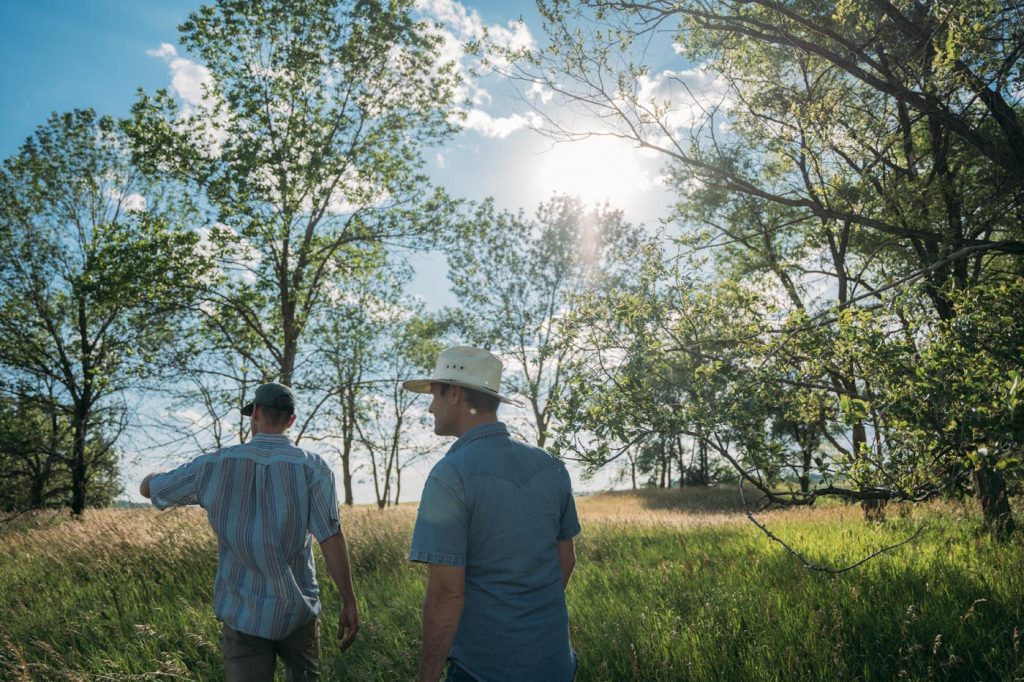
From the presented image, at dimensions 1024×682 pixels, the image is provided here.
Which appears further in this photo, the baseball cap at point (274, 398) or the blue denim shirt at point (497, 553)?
the baseball cap at point (274, 398)

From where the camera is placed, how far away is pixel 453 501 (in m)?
2.62

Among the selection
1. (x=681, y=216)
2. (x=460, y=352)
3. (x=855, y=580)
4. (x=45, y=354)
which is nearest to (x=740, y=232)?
(x=681, y=216)

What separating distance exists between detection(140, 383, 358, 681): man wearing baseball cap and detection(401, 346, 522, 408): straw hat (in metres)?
1.59

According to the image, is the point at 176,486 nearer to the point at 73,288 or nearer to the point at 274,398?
the point at 274,398

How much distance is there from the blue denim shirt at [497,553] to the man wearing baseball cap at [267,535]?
1628mm

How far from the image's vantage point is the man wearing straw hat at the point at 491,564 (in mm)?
2555

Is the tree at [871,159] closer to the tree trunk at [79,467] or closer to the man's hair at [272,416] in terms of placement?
the man's hair at [272,416]

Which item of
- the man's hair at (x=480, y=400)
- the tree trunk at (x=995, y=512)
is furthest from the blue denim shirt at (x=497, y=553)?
the tree trunk at (x=995, y=512)

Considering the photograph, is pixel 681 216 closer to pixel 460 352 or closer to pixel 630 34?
pixel 630 34

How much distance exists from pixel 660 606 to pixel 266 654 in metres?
4.14

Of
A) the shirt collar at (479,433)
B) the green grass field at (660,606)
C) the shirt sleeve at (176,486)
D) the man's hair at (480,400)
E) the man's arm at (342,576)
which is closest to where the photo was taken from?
the shirt collar at (479,433)

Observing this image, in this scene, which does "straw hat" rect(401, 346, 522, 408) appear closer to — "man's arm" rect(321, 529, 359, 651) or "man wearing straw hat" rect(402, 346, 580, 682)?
"man wearing straw hat" rect(402, 346, 580, 682)

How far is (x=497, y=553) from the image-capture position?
8.79 ft

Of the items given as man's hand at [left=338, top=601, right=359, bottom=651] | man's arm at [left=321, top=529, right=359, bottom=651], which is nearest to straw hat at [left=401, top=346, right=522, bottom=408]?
man's arm at [left=321, top=529, right=359, bottom=651]
